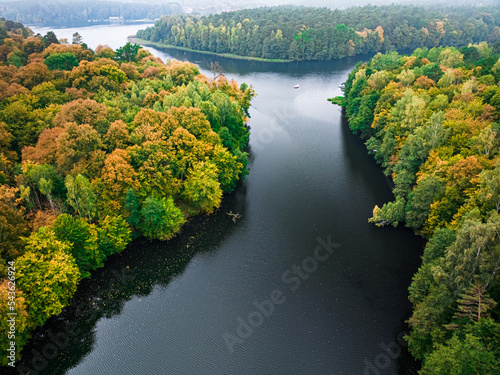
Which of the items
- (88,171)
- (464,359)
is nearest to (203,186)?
(88,171)

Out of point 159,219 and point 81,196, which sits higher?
point 81,196

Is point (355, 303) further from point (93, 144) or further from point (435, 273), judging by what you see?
point (93, 144)

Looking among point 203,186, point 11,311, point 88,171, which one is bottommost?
point 11,311

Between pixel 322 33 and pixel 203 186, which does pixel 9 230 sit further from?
pixel 322 33

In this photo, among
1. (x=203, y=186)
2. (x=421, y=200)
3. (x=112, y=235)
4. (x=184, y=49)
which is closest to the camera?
(x=112, y=235)

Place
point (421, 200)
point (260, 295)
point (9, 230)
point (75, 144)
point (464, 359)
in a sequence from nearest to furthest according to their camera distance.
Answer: point (464, 359) → point (9, 230) → point (260, 295) → point (75, 144) → point (421, 200)

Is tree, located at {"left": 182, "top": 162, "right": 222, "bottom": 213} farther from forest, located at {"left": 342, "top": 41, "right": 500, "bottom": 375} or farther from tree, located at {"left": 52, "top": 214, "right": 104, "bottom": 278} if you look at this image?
forest, located at {"left": 342, "top": 41, "right": 500, "bottom": 375}

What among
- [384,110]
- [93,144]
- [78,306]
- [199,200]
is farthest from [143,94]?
[384,110]
